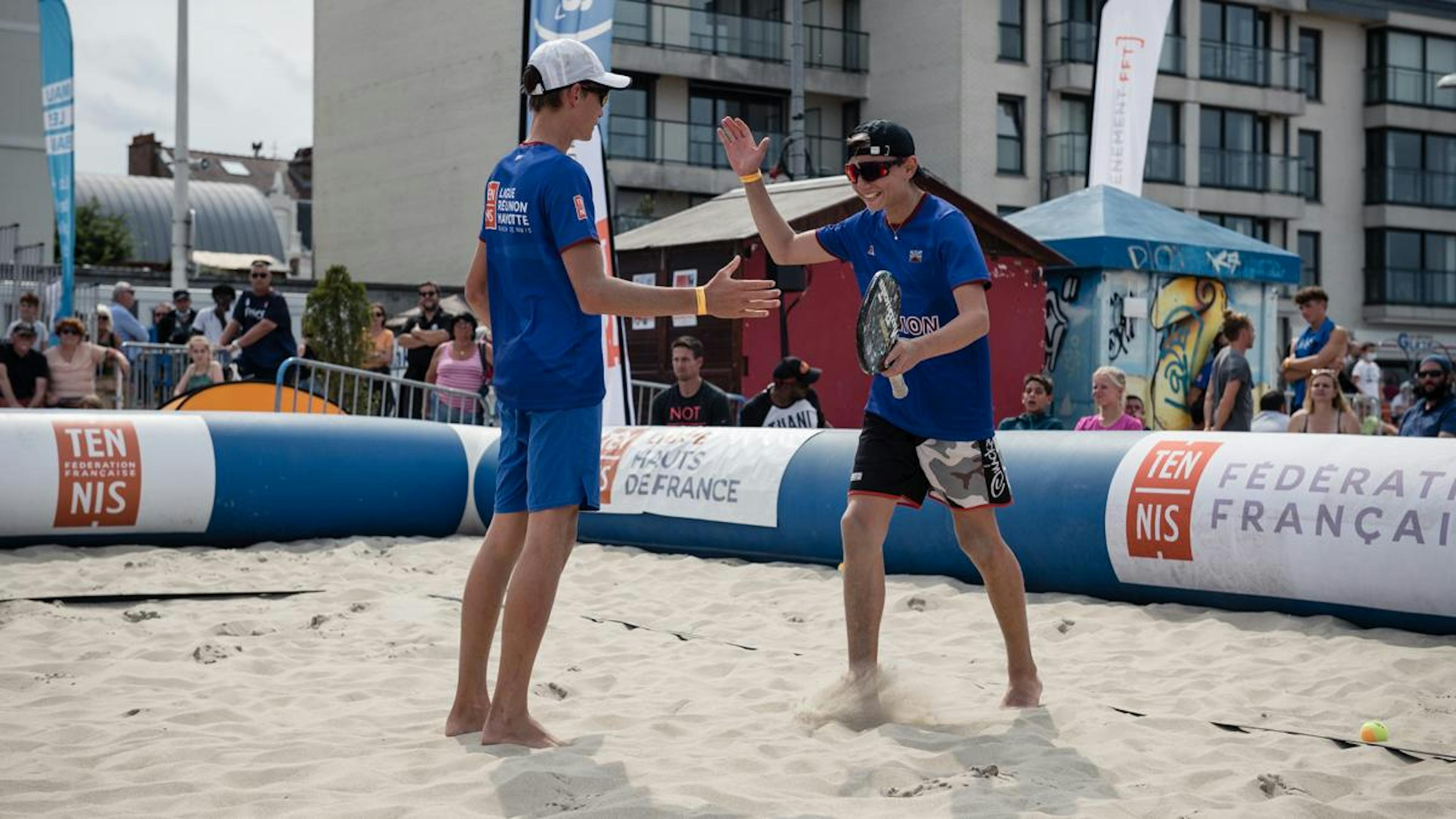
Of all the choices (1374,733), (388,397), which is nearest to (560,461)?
(1374,733)

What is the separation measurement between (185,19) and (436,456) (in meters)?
14.0

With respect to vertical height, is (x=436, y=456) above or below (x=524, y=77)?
below

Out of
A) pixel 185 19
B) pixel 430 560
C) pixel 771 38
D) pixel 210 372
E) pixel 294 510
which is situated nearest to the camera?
pixel 430 560

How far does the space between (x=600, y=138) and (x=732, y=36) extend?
23991 mm

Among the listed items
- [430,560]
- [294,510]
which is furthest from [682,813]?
[294,510]

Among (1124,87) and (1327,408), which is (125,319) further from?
(1124,87)

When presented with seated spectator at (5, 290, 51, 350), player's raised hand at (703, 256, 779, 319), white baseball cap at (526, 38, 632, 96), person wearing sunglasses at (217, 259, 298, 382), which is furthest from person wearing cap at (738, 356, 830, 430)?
player's raised hand at (703, 256, 779, 319)

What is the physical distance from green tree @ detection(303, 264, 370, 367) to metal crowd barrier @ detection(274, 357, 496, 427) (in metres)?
2.35

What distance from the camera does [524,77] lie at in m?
4.20

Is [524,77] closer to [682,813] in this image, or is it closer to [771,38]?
[682,813]

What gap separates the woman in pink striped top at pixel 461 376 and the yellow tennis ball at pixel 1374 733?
956 cm

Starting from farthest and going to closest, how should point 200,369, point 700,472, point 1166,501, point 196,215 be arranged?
point 196,215 → point 200,369 → point 700,472 → point 1166,501

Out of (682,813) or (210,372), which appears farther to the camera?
(210,372)

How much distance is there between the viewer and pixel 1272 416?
38.3 feet
